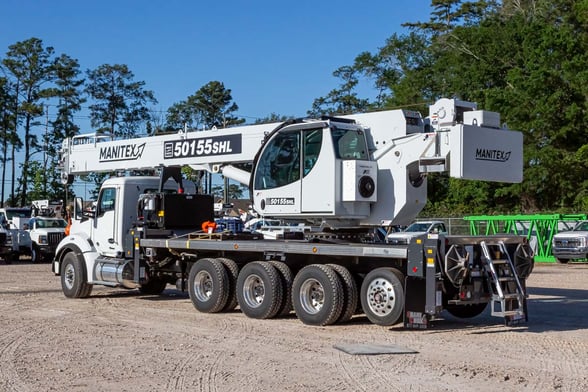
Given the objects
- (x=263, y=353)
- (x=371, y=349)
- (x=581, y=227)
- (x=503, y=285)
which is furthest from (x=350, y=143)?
(x=581, y=227)

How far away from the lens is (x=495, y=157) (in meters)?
13.1

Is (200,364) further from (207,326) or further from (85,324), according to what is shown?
(85,324)

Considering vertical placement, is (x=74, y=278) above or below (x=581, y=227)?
below

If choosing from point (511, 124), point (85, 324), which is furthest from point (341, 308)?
point (511, 124)

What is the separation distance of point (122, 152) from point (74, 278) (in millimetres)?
3177

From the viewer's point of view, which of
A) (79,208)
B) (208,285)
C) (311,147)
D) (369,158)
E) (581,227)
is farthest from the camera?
(581,227)

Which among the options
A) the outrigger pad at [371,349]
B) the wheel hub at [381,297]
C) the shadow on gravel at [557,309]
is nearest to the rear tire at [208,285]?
the wheel hub at [381,297]

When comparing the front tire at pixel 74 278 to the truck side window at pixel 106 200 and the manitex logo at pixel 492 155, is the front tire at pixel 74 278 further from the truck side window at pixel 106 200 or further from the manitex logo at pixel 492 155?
the manitex logo at pixel 492 155

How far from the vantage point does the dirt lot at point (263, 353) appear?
9086 mm

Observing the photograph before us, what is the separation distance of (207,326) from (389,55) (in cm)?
5854

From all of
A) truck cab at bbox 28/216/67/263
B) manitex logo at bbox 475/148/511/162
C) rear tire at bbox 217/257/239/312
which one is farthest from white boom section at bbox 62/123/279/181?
truck cab at bbox 28/216/67/263

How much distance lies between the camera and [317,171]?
45.8ft

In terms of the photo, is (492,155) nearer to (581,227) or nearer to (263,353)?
(263,353)

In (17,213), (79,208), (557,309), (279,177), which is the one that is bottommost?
(557,309)
